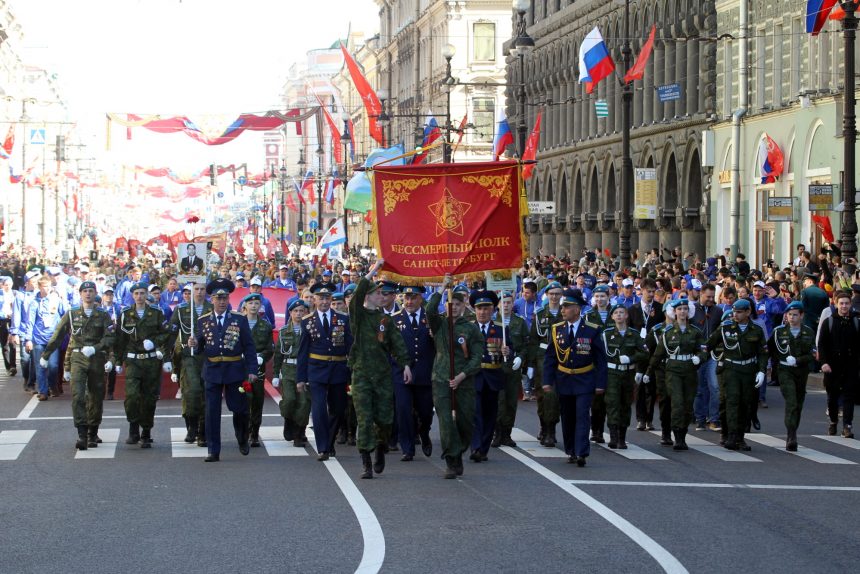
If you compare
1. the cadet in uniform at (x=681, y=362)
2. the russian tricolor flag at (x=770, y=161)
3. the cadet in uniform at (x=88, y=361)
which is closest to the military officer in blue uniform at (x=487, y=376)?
the cadet in uniform at (x=681, y=362)

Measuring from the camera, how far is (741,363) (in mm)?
17188

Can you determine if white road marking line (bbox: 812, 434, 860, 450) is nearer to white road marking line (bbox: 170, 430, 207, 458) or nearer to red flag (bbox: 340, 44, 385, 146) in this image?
white road marking line (bbox: 170, 430, 207, 458)

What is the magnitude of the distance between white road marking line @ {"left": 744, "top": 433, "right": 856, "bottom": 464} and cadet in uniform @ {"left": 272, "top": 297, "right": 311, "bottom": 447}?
5058 millimetres

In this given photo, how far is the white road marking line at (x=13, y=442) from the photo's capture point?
16250 mm

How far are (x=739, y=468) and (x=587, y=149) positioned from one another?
1835 inches

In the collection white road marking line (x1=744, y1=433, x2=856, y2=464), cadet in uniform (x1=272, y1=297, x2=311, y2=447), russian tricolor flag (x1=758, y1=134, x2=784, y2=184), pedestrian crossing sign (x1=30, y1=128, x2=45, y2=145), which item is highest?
pedestrian crossing sign (x1=30, y1=128, x2=45, y2=145)

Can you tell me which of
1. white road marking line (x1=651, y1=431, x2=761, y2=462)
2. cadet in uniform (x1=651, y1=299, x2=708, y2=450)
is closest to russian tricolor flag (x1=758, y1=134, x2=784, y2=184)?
white road marking line (x1=651, y1=431, x2=761, y2=462)

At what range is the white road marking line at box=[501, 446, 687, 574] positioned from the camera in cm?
1023

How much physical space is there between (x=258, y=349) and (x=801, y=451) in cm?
589

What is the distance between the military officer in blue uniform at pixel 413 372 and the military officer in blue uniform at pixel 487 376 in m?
0.51

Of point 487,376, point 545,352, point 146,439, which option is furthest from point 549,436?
point 146,439

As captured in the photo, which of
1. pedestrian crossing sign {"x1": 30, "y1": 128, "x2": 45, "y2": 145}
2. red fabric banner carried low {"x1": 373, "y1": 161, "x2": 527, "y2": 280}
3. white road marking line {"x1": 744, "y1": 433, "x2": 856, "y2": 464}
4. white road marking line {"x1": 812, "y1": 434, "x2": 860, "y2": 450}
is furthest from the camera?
pedestrian crossing sign {"x1": 30, "y1": 128, "x2": 45, "y2": 145}

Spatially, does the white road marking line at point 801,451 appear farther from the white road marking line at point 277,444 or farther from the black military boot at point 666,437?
the white road marking line at point 277,444

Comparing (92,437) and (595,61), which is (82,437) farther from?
(595,61)
